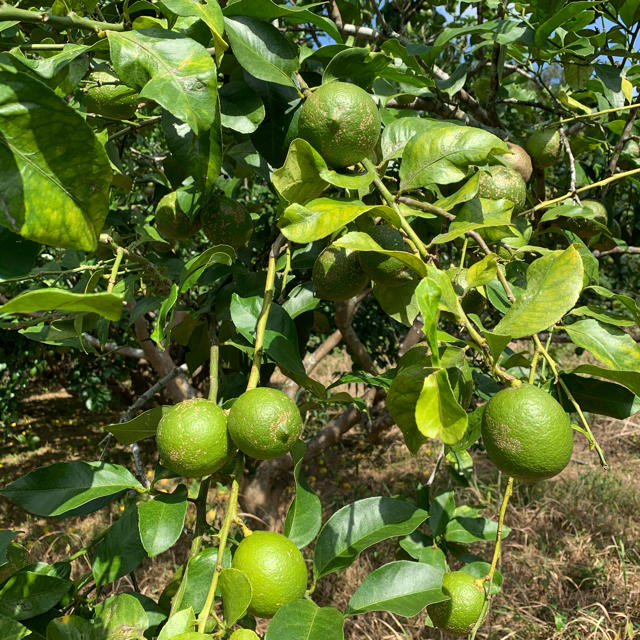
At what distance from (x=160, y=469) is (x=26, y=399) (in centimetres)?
644

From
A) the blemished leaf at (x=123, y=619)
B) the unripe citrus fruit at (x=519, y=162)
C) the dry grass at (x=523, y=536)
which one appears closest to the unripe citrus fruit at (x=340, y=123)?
the unripe citrus fruit at (x=519, y=162)

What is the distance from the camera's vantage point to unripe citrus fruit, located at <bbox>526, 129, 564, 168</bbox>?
1.26m

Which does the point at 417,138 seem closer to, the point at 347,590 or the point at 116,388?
the point at 347,590

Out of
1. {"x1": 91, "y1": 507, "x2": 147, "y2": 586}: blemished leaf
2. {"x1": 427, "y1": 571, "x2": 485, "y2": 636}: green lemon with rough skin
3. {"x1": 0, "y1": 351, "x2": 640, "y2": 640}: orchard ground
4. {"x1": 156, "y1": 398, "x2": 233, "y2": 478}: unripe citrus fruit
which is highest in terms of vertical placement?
{"x1": 156, "y1": 398, "x2": 233, "y2": 478}: unripe citrus fruit

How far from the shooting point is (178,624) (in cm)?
61

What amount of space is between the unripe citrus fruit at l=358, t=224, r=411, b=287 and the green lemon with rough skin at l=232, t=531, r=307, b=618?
390 millimetres

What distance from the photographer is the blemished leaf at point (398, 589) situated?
766 millimetres

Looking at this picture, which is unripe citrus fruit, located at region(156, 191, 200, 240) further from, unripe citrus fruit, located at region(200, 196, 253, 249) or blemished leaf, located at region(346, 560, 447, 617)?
blemished leaf, located at region(346, 560, 447, 617)

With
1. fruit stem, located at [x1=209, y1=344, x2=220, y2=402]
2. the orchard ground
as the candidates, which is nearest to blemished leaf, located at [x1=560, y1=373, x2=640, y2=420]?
fruit stem, located at [x1=209, y1=344, x2=220, y2=402]

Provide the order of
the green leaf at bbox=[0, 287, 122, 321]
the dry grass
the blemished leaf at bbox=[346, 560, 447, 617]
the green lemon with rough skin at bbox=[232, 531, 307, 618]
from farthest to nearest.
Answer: the dry grass → the blemished leaf at bbox=[346, 560, 447, 617] → the green lemon with rough skin at bbox=[232, 531, 307, 618] → the green leaf at bbox=[0, 287, 122, 321]

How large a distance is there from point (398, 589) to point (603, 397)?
1.36 ft

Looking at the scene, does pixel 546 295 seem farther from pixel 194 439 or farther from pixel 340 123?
pixel 194 439

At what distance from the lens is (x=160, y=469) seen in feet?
2.81

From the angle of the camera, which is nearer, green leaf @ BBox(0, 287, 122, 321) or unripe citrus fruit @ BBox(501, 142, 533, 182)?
green leaf @ BBox(0, 287, 122, 321)
